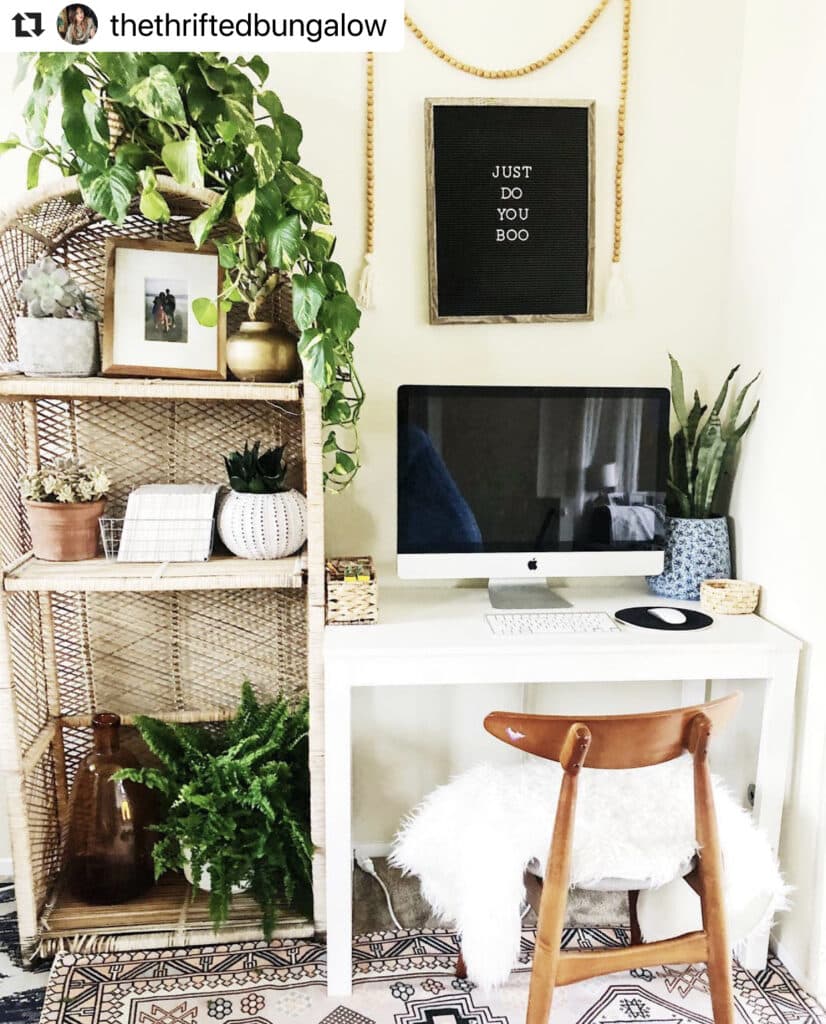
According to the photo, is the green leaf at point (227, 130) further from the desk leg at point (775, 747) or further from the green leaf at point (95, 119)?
the desk leg at point (775, 747)

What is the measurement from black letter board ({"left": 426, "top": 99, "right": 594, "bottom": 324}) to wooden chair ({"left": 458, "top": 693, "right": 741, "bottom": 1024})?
108 centimetres

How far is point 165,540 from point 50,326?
49 cm

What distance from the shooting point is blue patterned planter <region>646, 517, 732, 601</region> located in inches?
79.3

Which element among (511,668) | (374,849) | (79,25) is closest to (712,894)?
(511,668)

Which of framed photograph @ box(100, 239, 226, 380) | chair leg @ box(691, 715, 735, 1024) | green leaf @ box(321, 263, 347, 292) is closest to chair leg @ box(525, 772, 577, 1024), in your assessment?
chair leg @ box(691, 715, 735, 1024)

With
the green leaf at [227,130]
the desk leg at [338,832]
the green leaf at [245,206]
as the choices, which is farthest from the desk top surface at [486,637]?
the green leaf at [227,130]

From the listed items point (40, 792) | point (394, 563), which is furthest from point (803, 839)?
point (40, 792)

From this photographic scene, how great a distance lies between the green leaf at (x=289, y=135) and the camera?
5.26 feet

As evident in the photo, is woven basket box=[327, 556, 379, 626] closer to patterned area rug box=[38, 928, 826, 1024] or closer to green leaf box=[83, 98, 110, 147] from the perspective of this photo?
patterned area rug box=[38, 928, 826, 1024]

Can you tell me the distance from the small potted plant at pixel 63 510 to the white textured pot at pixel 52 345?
0.76 ft

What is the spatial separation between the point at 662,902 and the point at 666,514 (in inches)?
34.1

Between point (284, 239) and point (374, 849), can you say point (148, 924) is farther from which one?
point (284, 239)

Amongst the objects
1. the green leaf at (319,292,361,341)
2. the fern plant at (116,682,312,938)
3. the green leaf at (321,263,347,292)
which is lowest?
the fern plant at (116,682,312,938)

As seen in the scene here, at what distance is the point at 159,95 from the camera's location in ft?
4.58
